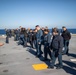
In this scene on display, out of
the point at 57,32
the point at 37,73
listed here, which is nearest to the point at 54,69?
the point at 37,73

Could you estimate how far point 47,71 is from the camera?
6.52 m

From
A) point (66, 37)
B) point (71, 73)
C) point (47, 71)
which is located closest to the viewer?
point (71, 73)

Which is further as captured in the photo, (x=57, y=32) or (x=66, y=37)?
(x=66, y=37)

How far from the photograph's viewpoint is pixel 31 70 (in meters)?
6.76

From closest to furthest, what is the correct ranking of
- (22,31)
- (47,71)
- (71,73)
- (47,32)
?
(71,73) → (47,71) → (47,32) → (22,31)

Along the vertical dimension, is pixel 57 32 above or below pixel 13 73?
above

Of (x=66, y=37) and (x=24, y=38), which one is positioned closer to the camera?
(x=66, y=37)

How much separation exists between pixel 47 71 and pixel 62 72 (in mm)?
685

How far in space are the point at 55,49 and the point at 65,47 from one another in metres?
3.56

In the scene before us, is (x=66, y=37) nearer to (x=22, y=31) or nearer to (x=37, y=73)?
(x=37, y=73)

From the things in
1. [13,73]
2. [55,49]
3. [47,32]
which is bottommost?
[13,73]

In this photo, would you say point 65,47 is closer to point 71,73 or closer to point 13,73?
point 71,73

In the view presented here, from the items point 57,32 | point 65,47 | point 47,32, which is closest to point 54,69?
point 57,32

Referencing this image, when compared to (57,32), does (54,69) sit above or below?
below
